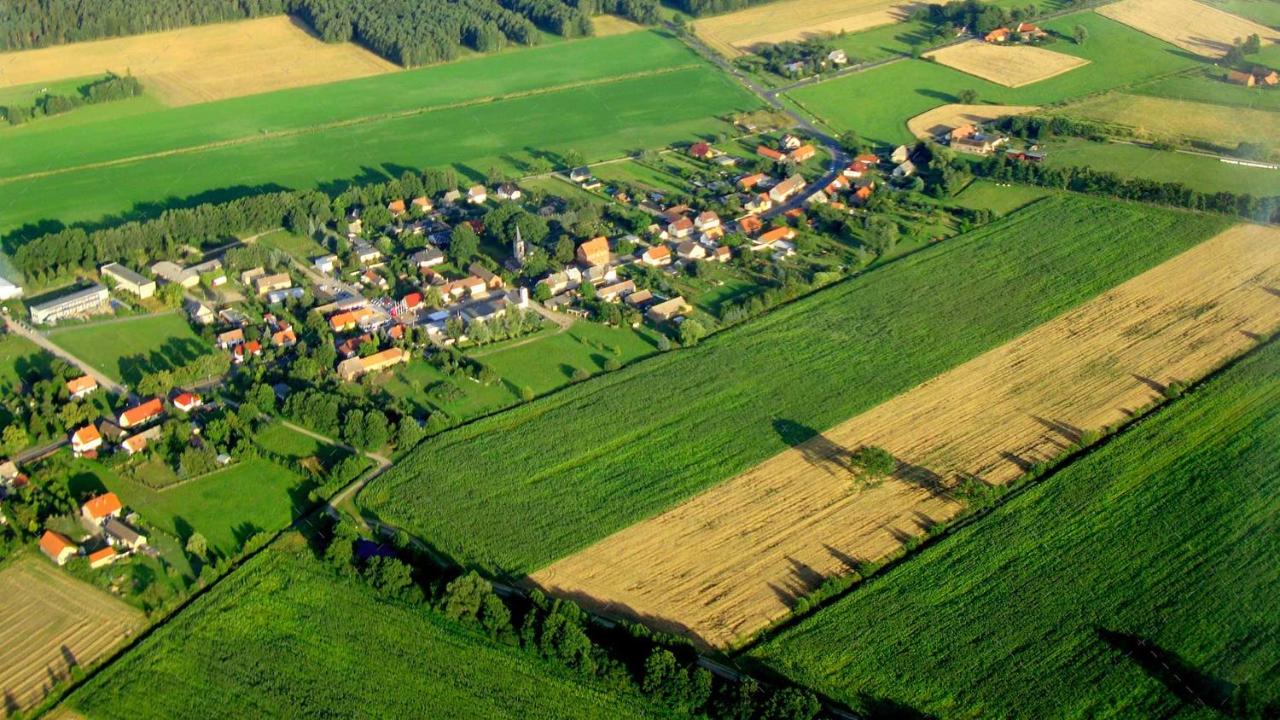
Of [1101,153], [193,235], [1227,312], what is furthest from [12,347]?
[1101,153]

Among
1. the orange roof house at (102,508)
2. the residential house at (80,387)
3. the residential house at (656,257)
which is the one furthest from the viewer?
the residential house at (656,257)

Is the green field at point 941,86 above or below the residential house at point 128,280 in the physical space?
above

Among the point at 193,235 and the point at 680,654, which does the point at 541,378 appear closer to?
the point at 680,654

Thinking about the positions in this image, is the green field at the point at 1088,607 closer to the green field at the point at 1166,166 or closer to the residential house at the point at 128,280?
the green field at the point at 1166,166

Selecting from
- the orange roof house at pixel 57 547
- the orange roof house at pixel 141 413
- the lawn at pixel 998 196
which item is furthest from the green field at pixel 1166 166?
the orange roof house at pixel 57 547

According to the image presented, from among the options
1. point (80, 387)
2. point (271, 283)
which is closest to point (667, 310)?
point (271, 283)

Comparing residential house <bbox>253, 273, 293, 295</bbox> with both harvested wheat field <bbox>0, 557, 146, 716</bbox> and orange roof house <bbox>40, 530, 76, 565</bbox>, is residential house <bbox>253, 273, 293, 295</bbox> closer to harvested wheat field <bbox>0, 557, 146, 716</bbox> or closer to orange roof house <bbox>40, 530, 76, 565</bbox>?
orange roof house <bbox>40, 530, 76, 565</bbox>
